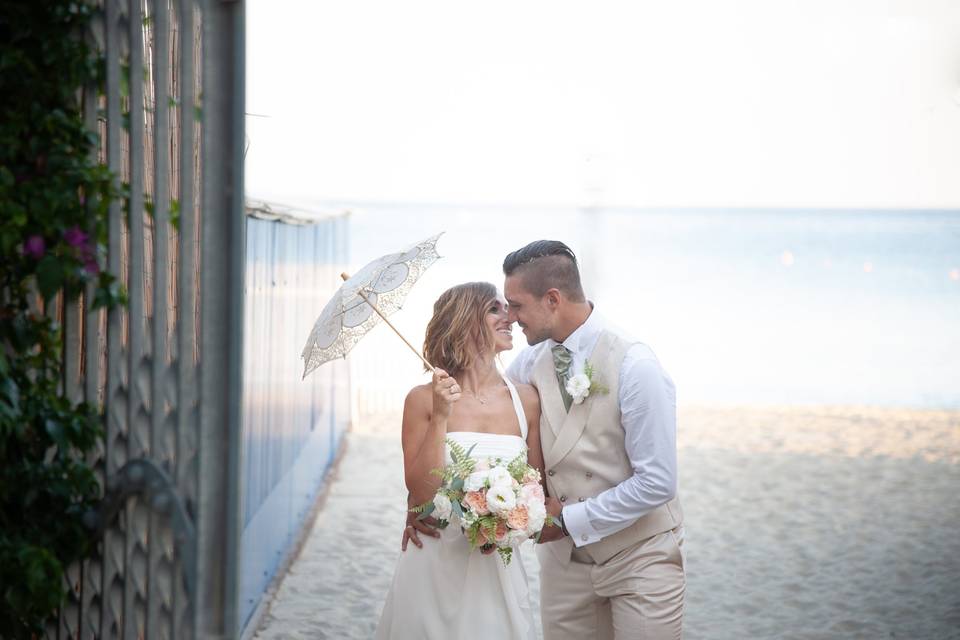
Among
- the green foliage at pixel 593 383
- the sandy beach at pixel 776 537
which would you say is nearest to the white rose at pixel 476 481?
the green foliage at pixel 593 383

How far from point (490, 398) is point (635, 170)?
6420cm

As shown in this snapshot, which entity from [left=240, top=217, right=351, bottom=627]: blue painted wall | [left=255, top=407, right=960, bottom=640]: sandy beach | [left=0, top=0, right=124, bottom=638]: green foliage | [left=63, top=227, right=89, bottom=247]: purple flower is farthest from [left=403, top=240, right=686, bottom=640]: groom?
[left=255, top=407, right=960, bottom=640]: sandy beach

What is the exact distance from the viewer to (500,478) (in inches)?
156

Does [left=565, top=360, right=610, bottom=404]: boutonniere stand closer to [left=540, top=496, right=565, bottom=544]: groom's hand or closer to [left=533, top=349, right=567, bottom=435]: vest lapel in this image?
[left=533, top=349, right=567, bottom=435]: vest lapel

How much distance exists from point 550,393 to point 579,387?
26 centimetres

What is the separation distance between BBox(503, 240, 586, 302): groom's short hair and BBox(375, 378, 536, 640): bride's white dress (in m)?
0.66

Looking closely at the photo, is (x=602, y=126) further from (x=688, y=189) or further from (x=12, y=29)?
(x=12, y=29)

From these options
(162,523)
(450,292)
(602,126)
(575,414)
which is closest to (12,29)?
(162,523)

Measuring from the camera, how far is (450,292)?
4609 mm

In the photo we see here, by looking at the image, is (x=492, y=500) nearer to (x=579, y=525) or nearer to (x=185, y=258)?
(x=579, y=525)

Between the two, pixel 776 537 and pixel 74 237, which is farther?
pixel 776 537

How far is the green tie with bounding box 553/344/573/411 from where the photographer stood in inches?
172

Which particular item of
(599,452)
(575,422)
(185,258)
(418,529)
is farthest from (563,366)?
(185,258)

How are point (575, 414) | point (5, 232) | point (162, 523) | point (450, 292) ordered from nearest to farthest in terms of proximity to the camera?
point (5, 232), point (162, 523), point (575, 414), point (450, 292)
